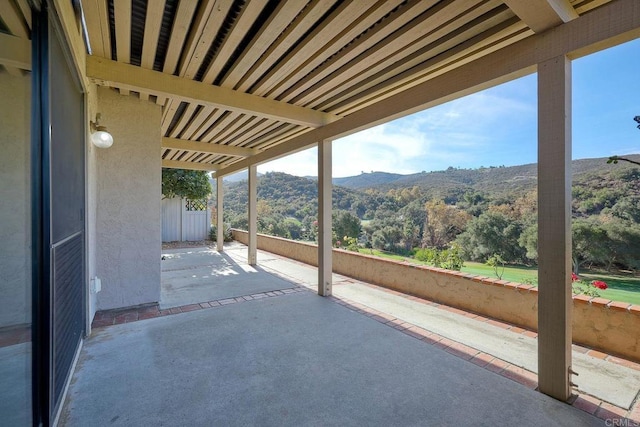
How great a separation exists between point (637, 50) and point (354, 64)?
11.5 metres

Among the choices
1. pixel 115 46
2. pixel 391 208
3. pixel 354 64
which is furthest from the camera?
pixel 391 208

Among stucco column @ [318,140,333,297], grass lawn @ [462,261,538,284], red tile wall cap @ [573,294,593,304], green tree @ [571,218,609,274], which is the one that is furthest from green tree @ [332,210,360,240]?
red tile wall cap @ [573,294,593,304]

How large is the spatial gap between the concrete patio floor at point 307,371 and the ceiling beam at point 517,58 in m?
2.89

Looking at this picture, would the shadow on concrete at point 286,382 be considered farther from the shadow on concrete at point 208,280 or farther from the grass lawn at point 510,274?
the grass lawn at point 510,274

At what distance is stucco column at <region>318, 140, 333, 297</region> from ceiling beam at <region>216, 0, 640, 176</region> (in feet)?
3.19

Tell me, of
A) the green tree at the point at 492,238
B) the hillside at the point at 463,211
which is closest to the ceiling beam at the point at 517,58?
the hillside at the point at 463,211

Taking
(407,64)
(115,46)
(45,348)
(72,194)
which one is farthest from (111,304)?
(407,64)

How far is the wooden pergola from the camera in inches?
91.8

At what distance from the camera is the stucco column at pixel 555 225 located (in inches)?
92.7

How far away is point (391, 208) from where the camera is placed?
23.4 metres

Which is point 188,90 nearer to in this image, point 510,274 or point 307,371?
point 307,371

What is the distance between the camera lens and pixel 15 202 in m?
1.48

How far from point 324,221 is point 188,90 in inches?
119

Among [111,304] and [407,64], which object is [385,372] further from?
[111,304]
